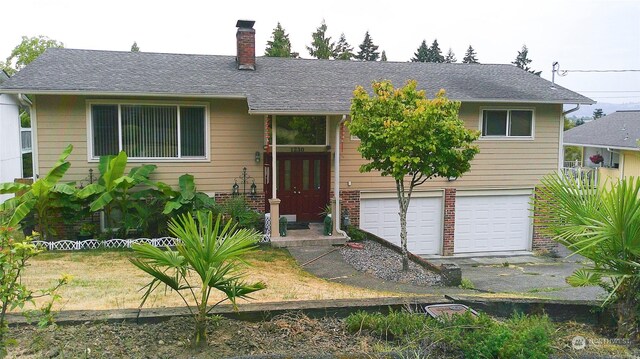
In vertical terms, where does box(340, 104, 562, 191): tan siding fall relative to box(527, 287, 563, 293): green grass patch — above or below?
above

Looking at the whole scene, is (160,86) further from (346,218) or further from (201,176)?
(346,218)

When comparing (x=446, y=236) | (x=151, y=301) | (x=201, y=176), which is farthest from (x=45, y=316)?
(x=446, y=236)

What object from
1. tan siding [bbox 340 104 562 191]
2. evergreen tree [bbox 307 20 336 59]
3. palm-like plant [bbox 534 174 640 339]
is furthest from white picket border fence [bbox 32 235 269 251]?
evergreen tree [bbox 307 20 336 59]

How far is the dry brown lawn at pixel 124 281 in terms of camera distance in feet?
25.1

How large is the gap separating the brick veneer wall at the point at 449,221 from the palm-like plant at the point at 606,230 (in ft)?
36.2

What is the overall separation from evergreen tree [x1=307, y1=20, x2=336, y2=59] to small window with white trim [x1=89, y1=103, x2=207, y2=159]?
28787mm

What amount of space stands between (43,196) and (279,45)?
1068 inches

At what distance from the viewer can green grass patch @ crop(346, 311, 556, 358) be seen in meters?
4.39

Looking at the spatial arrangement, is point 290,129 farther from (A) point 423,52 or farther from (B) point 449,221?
(A) point 423,52

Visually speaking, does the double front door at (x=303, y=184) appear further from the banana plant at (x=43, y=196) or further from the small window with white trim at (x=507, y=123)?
the banana plant at (x=43, y=196)

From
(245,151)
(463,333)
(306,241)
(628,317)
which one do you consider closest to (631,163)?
(306,241)

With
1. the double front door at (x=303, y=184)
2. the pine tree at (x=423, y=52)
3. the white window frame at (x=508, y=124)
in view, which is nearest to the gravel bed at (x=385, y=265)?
the double front door at (x=303, y=184)

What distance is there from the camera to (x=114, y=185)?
1279 centimetres

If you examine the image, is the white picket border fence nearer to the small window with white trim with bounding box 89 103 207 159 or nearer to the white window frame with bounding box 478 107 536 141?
the small window with white trim with bounding box 89 103 207 159
